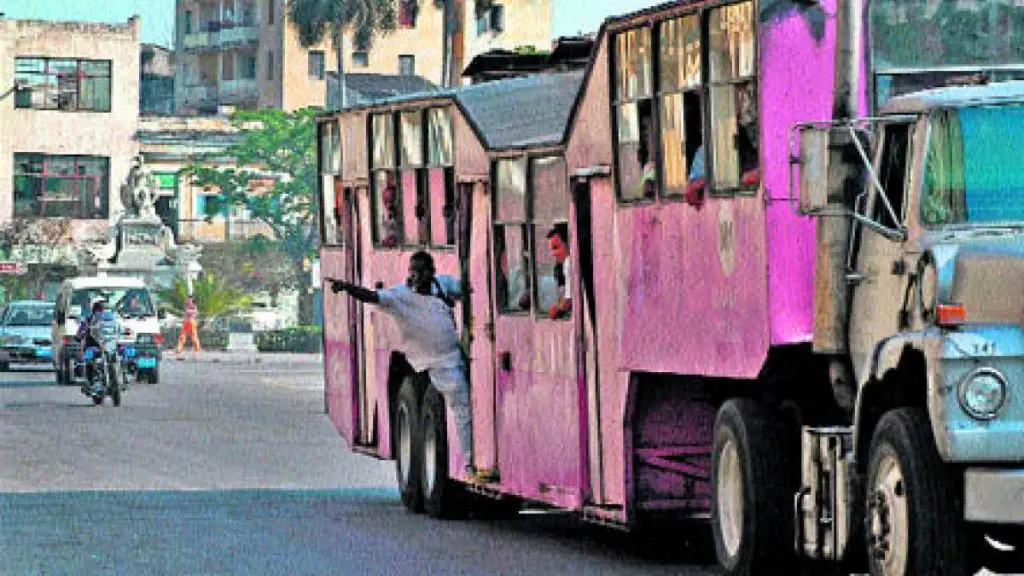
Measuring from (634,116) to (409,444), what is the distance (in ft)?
21.2

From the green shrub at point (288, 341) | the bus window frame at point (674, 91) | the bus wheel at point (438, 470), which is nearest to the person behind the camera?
the bus window frame at point (674, 91)

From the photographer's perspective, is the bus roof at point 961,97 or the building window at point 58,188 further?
the building window at point 58,188

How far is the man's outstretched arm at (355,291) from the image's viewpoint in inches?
857

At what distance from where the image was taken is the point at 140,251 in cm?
9525

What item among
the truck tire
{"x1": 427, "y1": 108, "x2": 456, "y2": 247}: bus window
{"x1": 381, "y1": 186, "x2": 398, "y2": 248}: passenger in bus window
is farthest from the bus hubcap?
{"x1": 381, "y1": 186, "x2": 398, "y2": 248}: passenger in bus window

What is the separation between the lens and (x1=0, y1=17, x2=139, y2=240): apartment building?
126688 millimetres

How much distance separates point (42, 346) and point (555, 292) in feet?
150

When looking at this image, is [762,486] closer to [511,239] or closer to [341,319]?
[511,239]

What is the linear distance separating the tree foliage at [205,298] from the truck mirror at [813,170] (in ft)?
235

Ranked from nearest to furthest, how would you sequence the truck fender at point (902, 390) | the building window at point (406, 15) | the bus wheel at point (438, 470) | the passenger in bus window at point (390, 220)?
1. the truck fender at point (902, 390)
2. the bus wheel at point (438, 470)
3. the passenger in bus window at point (390, 220)
4. the building window at point (406, 15)

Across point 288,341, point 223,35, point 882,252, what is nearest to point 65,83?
point 223,35

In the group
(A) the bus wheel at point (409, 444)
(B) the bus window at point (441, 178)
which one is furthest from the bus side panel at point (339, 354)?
(B) the bus window at point (441, 178)

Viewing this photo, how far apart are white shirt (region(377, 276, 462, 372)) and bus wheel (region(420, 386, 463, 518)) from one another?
0.44m

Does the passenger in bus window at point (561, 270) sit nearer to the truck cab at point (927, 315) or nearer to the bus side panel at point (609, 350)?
the bus side panel at point (609, 350)
